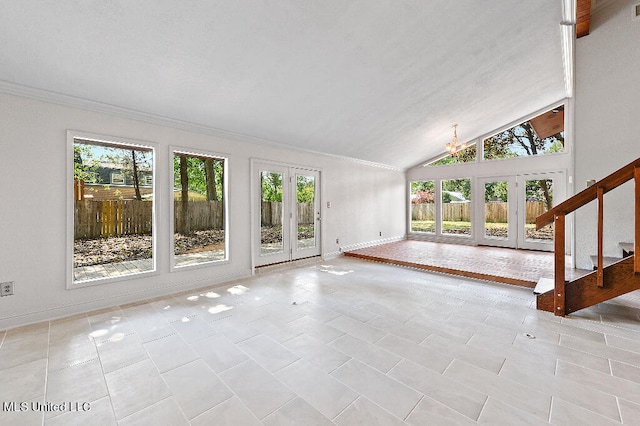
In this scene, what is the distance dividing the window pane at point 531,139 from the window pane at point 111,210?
26.0 ft

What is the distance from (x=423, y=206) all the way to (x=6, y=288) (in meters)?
8.79

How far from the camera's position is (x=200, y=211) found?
5.12 m

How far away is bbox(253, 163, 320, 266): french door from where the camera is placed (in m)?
5.14

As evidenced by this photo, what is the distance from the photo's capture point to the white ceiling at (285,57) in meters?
2.43

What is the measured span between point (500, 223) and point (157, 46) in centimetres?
801

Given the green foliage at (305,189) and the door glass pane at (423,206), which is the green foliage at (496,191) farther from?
the green foliage at (305,189)

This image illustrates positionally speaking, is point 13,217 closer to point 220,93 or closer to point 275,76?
point 220,93

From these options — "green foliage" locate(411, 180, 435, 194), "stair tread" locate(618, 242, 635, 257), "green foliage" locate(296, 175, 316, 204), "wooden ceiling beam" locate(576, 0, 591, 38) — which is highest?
"wooden ceiling beam" locate(576, 0, 591, 38)

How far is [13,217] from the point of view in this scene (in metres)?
2.89

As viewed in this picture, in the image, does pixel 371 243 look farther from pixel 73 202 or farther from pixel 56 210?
pixel 56 210

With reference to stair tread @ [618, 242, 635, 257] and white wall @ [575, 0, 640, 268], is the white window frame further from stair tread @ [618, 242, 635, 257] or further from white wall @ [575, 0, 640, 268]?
white wall @ [575, 0, 640, 268]


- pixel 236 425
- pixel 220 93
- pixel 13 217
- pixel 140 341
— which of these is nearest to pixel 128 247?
pixel 13 217

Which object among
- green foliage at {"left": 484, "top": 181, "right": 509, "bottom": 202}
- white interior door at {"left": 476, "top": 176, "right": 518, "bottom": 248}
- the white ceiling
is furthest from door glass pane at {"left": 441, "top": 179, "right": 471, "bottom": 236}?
the white ceiling

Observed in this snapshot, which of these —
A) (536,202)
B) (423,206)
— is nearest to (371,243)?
(423,206)
